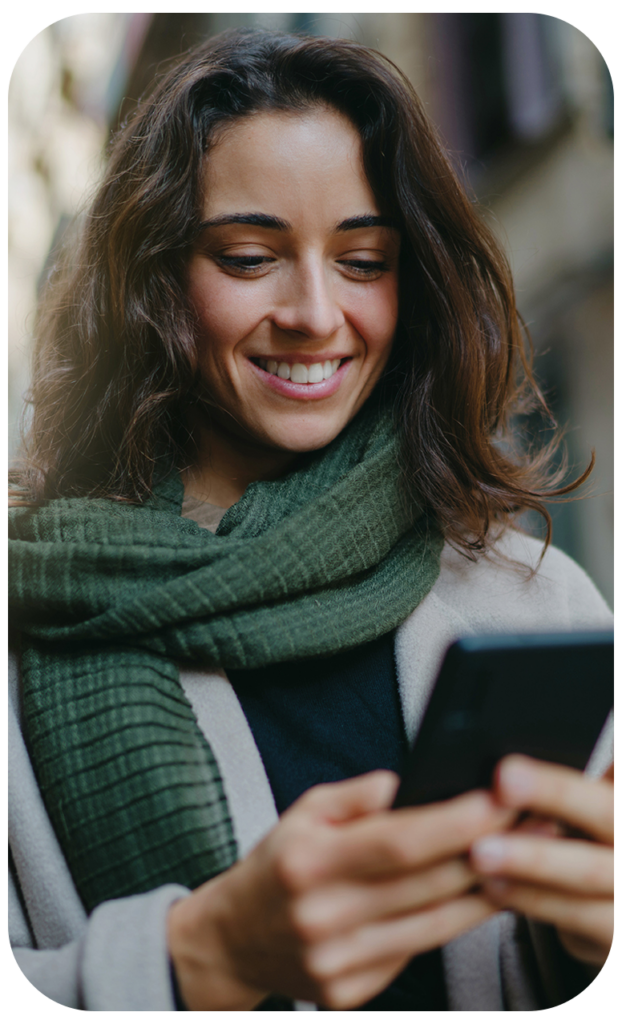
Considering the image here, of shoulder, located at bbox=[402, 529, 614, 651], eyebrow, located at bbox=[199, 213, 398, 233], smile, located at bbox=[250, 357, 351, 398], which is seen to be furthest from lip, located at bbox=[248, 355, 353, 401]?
shoulder, located at bbox=[402, 529, 614, 651]

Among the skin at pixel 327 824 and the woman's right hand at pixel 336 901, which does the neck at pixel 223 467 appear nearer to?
the skin at pixel 327 824

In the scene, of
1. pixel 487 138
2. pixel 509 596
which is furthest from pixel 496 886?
pixel 487 138

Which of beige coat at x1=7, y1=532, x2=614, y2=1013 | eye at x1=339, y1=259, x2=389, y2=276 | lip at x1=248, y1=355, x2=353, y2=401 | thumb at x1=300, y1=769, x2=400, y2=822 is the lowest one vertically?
beige coat at x1=7, y1=532, x2=614, y2=1013

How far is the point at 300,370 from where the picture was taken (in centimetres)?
61

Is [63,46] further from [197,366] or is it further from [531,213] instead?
[531,213]

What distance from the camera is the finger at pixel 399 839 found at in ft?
1.21

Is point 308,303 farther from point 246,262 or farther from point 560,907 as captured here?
point 560,907

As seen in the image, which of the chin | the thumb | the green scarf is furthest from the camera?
the chin

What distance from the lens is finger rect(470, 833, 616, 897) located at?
1.29 feet

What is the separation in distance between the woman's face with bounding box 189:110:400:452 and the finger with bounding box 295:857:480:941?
367 mm

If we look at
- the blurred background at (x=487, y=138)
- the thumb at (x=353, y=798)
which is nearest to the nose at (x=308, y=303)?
the blurred background at (x=487, y=138)

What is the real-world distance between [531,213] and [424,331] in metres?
1.31

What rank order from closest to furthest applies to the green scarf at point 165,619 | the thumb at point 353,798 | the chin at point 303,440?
the thumb at point 353,798, the green scarf at point 165,619, the chin at point 303,440

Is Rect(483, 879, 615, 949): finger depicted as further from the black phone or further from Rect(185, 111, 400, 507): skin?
Rect(185, 111, 400, 507): skin
